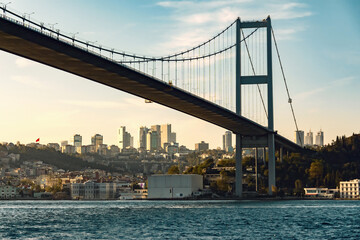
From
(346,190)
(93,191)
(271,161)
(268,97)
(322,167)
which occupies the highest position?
(268,97)

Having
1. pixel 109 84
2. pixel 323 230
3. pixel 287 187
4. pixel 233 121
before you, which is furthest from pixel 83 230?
pixel 287 187

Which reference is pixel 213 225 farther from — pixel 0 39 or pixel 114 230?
pixel 0 39

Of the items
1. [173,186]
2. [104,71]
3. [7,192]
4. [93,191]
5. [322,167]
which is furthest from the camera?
[7,192]

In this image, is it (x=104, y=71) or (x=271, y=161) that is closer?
(x=104, y=71)

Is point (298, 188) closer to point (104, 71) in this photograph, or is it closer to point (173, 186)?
point (173, 186)

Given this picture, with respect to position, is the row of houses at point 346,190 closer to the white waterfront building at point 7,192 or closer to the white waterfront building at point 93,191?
the white waterfront building at point 93,191

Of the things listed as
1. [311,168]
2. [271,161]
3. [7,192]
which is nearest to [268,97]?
[271,161]
